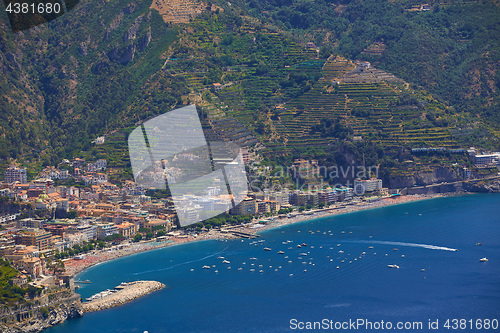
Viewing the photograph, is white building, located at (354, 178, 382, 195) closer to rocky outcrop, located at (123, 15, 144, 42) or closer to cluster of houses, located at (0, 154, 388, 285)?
cluster of houses, located at (0, 154, 388, 285)

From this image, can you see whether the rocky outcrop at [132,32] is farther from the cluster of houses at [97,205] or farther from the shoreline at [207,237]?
the shoreline at [207,237]

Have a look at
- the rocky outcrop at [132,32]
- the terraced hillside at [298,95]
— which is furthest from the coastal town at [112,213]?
the rocky outcrop at [132,32]

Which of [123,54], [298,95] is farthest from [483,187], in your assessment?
[123,54]

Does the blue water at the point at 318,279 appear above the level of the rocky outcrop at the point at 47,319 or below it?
below

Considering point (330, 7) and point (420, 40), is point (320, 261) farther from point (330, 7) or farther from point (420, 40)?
point (330, 7)

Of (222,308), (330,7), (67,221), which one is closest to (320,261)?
(222,308)

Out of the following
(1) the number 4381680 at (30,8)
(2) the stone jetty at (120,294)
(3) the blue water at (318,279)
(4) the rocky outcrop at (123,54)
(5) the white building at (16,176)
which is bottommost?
(3) the blue water at (318,279)

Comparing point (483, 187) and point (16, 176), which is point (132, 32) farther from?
point (483, 187)
